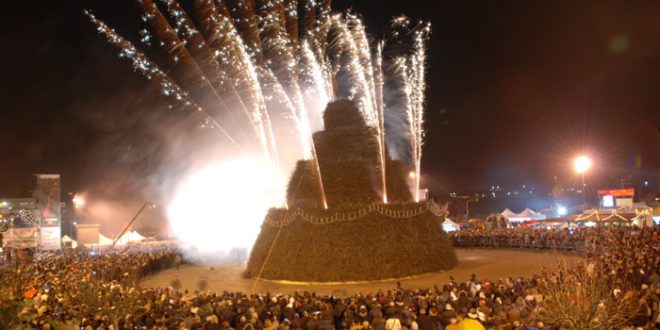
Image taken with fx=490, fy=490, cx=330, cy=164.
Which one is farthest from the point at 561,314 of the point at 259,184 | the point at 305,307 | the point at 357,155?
the point at 259,184

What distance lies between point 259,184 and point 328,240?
1098 inches

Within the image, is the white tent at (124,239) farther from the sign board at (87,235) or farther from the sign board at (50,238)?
the sign board at (50,238)

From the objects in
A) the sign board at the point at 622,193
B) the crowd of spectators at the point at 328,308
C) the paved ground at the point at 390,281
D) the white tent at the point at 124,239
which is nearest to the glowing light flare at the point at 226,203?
the white tent at the point at 124,239

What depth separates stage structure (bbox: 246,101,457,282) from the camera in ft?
68.8

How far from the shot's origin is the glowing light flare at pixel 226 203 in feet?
144

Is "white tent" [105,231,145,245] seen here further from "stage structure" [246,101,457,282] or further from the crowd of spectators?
the crowd of spectators

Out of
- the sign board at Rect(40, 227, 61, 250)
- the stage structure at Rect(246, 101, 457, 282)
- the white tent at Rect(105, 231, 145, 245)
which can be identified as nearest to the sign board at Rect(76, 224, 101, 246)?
the white tent at Rect(105, 231, 145, 245)

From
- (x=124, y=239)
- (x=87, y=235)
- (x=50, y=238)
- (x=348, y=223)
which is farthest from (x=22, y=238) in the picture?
(x=348, y=223)

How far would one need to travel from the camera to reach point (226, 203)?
5166cm

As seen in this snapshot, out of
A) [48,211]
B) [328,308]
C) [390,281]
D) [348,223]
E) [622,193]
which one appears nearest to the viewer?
[328,308]

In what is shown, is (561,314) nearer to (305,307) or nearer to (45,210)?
(305,307)

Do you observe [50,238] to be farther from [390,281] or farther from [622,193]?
[622,193]

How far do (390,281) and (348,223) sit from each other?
3.03 meters

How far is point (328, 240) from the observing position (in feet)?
69.9
